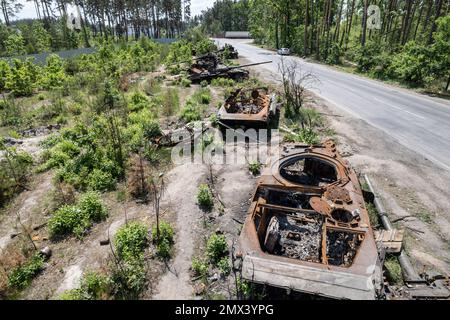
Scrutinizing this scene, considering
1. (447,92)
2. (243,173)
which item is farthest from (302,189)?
(447,92)

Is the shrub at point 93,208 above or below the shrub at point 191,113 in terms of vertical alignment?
below

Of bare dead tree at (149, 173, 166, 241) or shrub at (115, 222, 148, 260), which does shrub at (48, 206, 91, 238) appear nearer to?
shrub at (115, 222, 148, 260)

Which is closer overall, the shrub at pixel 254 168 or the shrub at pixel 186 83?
the shrub at pixel 254 168

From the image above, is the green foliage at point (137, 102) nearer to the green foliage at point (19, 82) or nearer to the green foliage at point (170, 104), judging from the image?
the green foliage at point (170, 104)

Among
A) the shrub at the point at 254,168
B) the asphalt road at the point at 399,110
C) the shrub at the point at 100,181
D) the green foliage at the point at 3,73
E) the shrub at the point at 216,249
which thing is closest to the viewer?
the shrub at the point at 216,249

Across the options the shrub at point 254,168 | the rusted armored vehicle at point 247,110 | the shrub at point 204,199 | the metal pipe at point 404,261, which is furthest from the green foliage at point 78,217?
the metal pipe at point 404,261

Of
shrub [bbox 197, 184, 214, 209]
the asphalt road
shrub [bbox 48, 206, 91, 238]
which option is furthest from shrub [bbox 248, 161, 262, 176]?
the asphalt road

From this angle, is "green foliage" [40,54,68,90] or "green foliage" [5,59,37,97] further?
"green foliage" [40,54,68,90]
